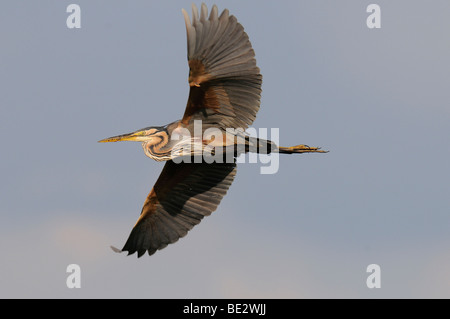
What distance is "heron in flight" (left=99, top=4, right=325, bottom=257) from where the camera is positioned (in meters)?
11.4

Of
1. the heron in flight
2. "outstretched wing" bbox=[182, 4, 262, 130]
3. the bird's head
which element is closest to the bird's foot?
the heron in flight

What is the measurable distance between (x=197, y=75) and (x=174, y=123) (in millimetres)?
940

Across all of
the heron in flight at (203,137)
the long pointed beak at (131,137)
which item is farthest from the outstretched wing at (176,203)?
the long pointed beak at (131,137)

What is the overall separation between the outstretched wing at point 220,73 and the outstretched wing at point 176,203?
51.5 inches

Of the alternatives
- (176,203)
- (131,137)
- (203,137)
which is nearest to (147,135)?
(131,137)

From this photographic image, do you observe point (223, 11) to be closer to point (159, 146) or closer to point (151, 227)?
point (159, 146)

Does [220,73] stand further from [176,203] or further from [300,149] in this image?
[176,203]

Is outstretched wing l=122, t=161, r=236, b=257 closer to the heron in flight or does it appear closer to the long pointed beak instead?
the heron in flight

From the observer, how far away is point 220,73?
11586mm

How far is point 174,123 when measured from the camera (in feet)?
40.0

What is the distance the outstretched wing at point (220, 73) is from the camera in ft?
37.3

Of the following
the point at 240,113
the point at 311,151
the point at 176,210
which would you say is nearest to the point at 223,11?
the point at 240,113

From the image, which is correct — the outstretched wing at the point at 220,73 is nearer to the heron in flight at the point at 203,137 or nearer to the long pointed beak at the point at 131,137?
the heron in flight at the point at 203,137

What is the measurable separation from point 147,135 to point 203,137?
0.86 metres
